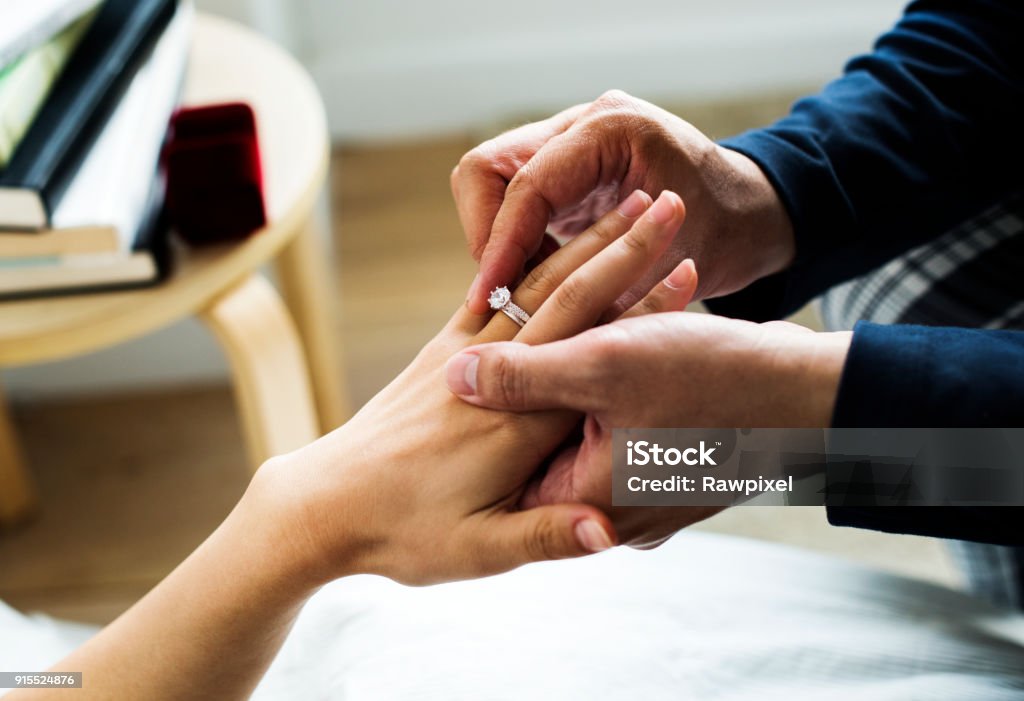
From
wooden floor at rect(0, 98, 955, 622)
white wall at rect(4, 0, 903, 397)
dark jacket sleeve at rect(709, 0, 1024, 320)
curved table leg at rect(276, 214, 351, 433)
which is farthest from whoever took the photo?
white wall at rect(4, 0, 903, 397)

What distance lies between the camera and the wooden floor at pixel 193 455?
1341 millimetres

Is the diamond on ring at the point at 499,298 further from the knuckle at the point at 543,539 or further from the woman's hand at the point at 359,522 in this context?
the knuckle at the point at 543,539

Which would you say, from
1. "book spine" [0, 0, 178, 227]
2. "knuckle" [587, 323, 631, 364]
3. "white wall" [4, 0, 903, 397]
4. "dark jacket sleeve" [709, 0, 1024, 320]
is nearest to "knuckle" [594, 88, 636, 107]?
"dark jacket sleeve" [709, 0, 1024, 320]

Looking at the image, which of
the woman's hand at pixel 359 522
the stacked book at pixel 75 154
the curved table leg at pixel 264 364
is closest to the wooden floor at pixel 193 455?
the curved table leg at pixel 264 364

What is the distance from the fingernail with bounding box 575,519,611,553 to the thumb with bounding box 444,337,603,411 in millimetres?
73

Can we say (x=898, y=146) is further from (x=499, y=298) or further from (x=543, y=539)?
(x=543, y=539)

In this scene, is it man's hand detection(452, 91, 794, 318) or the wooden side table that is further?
the wooden side table

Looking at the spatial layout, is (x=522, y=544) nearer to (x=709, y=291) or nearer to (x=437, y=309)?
(x=709, y=291)

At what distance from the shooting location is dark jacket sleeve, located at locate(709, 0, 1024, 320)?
0.80 meters

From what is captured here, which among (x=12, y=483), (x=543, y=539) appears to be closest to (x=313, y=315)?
(x=12, y=483)

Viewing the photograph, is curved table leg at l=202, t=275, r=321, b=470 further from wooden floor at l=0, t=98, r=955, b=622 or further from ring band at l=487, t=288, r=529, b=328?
wooden floor at l=0, t=98, r=955, b=622

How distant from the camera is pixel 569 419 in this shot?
0.63m

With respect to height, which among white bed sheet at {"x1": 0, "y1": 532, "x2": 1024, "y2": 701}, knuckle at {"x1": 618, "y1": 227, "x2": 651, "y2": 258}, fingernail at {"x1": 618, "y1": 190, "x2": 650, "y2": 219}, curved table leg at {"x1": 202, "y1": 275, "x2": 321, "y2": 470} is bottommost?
white bed sheet at {"x1": 0, "y1": 532, "x2": 1024, "y2": 701}

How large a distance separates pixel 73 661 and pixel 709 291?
0.55 m
